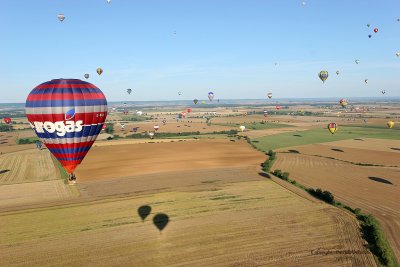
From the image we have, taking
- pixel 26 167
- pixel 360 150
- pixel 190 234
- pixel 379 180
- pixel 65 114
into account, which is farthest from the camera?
pixel 360 150

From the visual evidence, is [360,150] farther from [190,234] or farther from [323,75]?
[190,234]

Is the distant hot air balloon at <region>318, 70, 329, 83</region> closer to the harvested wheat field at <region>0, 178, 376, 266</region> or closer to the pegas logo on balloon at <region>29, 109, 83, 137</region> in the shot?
the harvested wheat field at <region>0, 178, 376, 266</region>

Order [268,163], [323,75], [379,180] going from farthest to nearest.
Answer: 1. [323,75]
2. [268,163]
3. [379,180]

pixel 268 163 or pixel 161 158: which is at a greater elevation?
pixel 268 163

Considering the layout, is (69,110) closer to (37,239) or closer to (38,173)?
(37,239)

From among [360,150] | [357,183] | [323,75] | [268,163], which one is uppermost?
[323,75]

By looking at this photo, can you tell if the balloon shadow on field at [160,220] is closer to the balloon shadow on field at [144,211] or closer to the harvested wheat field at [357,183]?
the balloon shadow on field at [144,211]

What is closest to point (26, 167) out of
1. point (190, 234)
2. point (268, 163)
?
point (190, 234)

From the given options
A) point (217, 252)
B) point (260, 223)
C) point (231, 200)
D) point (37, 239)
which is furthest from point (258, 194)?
point (37, 239)

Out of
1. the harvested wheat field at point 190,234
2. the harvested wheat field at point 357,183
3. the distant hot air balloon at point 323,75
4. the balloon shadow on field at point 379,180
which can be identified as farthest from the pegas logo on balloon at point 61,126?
the distant hot air balloon at point 323,75
